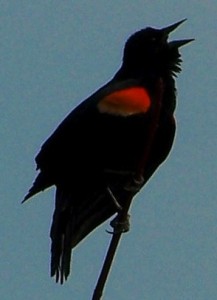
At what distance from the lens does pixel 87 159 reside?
6.34 meters

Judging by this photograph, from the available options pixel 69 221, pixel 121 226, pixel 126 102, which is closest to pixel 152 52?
pixel 126 102

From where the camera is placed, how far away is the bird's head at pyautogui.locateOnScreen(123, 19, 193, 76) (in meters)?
7.43

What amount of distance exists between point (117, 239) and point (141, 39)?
4122 mm

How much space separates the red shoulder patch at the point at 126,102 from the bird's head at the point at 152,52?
33.9 inches

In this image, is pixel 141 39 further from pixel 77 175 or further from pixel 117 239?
pixel 117 239

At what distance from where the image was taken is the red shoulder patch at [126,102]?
6231 mm

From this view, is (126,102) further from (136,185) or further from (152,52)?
(136,185)

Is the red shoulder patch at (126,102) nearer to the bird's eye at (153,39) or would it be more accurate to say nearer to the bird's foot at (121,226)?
the bird's eye at (153,39)

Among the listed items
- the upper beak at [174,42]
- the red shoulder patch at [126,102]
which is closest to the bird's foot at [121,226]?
the red shoulder patch at [126,102]

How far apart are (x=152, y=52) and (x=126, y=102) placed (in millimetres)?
1382

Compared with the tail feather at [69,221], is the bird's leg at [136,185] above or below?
above

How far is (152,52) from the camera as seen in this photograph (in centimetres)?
757

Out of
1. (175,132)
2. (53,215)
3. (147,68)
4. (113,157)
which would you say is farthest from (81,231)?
(147,68)

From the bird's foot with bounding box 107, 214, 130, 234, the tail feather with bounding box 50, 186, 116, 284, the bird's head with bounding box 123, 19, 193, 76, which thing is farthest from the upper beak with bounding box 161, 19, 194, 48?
the bird's foot with bounding box 107, 214, 130, 234
